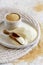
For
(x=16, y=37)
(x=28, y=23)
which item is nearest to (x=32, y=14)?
(x=28, y=23)

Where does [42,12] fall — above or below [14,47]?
above

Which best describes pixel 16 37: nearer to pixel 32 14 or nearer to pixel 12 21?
pixel 12 21

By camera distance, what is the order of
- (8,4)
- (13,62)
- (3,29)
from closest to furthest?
(13,62) < (3,29) < (8,4)

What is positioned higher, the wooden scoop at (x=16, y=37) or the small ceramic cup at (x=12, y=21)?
the small ceramic cup at (x=12, y=21)

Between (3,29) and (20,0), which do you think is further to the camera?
(20,0)

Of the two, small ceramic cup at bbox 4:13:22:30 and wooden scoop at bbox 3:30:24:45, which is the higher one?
small ceramic cup at bbox 4:13:22:30

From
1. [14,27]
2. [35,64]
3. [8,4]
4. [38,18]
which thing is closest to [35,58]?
[35,64]

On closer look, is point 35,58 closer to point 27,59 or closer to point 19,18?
point 27,59

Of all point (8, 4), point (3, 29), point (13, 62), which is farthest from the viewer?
point (8, 4)
